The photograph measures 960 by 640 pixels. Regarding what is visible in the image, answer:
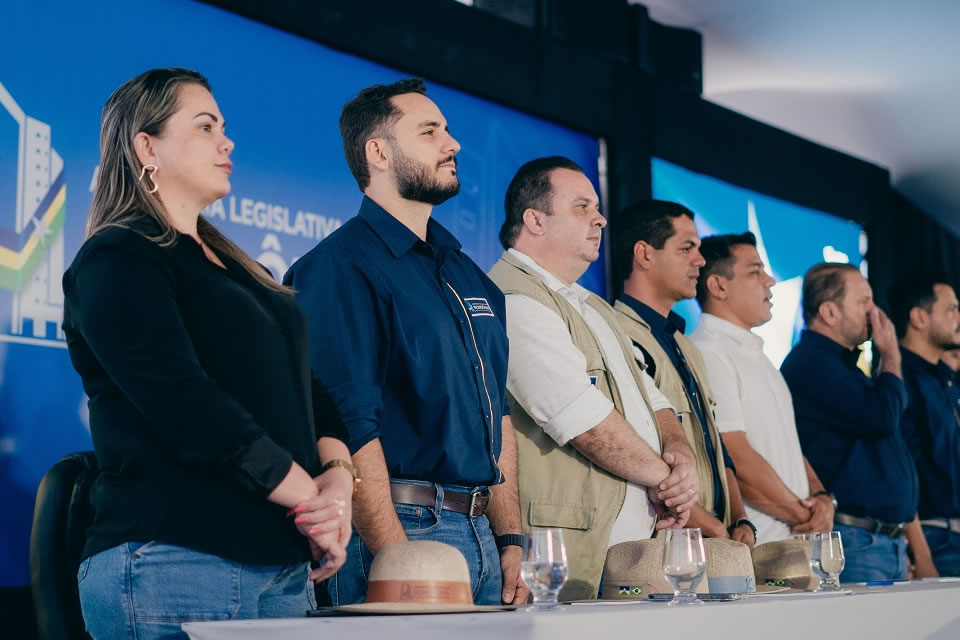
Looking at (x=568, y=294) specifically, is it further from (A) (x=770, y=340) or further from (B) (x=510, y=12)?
(A) (x=770, y=340)

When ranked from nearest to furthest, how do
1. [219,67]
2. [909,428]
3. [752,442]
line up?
[219,67]
[752,442]
[909,428]

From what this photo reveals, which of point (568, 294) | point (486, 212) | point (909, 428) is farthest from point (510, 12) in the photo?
point (909, 428)

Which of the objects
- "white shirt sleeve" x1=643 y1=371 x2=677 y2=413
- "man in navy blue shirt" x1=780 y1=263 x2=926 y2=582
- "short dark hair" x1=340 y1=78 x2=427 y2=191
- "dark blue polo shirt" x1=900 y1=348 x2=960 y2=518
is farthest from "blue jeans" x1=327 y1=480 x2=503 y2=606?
"dark blue polo shirt" x1=900 y1=348 x2=960 y2=518

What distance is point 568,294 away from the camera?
3.16m

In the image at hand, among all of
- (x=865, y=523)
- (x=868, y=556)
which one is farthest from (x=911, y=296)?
(x=868, y=556)

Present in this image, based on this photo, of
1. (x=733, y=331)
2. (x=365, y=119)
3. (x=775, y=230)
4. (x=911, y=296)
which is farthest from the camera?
(x=775, y=230)

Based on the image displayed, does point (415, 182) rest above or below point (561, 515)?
above

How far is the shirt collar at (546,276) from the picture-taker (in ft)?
10.2

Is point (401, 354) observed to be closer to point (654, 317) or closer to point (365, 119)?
point (365, 119)

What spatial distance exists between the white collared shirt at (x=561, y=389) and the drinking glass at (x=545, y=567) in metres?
1.06

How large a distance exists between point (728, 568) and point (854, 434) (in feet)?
6.96

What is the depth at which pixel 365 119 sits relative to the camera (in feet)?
8.89

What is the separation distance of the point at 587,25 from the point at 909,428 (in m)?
2.24

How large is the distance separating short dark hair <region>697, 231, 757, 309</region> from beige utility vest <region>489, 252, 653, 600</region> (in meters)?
1.35
